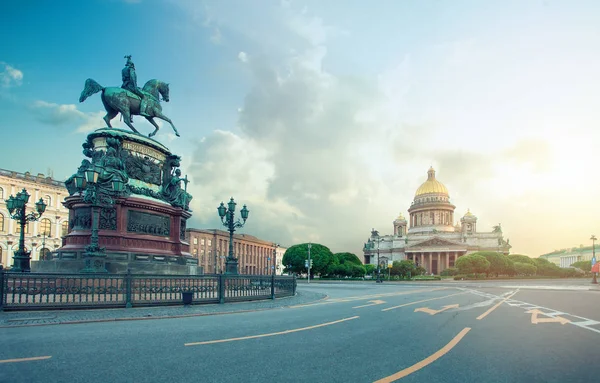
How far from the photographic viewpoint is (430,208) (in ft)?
474

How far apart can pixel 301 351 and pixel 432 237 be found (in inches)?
5372

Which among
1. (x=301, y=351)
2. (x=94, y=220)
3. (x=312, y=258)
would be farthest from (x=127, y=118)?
(x=312, y=258)

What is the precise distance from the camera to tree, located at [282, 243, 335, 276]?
9506 centimetres

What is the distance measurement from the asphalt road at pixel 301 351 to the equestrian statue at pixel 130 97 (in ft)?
59.5

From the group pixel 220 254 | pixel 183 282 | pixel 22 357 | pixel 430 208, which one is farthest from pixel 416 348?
pixel 430 208

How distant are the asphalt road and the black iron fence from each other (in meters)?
3.72

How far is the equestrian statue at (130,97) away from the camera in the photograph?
25609 millimetres

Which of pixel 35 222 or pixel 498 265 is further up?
pixel 35 222

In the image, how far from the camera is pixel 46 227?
2817 inches

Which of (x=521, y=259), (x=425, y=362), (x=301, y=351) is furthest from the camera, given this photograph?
(x=521, y=259)

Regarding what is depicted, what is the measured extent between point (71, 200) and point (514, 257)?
116135mm

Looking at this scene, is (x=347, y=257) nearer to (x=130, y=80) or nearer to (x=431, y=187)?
(x=431, y=187)

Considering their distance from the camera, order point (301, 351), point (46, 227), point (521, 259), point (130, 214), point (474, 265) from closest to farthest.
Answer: point (301, 351) < point (130, 214) < point (46, 227) < point (474, 265) < point (521, 259)

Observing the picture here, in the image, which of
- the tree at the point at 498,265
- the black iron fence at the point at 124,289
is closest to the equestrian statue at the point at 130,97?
the black iron fence at the point at 124,289
